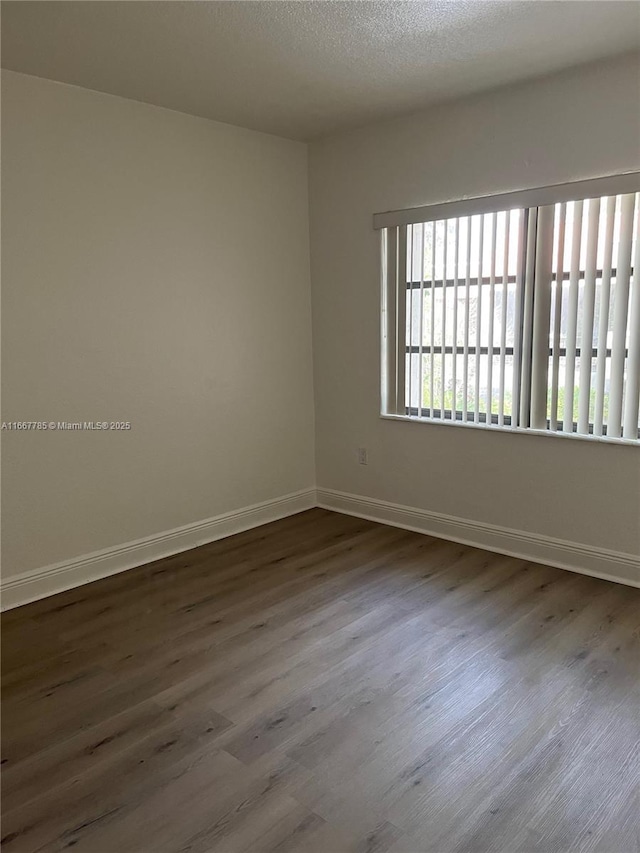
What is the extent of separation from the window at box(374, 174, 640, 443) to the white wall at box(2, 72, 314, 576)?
0.79 m

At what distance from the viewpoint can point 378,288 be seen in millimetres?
4031

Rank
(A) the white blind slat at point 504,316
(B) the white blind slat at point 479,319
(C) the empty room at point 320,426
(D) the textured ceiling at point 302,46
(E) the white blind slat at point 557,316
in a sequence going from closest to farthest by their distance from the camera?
1. (C) the empty room at point 320,426
2. (D) the textured ceiling at point 302,46
3. (E) the white blind slat at point 557,316
4. (A) the white blind slat at point 504,316
5. (B) the white blind slat at point 479,319

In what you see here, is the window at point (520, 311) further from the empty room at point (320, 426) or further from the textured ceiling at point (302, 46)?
the textured ceiling at point (302, 46)

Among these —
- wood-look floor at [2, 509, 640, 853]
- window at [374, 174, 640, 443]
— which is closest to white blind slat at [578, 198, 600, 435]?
window at [374, 174, 640, 443]

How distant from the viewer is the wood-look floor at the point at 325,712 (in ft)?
5.70

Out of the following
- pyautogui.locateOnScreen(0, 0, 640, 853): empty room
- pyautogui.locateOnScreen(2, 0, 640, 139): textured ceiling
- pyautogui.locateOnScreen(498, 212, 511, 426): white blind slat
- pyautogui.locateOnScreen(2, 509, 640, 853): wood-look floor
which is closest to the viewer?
pyautogui.locateOnScreen(2, 509, 640, 853): wood-look floor

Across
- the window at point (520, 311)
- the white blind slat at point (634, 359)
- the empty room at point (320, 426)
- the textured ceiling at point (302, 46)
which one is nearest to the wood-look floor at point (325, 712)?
the empty room at point (320, 426)

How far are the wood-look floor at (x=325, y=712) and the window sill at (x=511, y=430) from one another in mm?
732

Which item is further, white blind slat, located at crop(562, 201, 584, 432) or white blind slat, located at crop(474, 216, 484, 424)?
white blind slat, located at crop(474, 216, 484, 424)

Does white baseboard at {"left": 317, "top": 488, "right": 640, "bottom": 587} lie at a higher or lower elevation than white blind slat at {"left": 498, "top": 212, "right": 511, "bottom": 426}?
lower

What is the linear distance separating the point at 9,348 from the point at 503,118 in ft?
9.08

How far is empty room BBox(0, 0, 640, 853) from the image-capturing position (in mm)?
1953

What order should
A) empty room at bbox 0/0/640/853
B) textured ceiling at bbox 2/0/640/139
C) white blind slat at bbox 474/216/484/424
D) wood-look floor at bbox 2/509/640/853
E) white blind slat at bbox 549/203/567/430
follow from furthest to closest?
1. white blind slat at bbox 474/216/484/424
2. white blind slat at bbox 549/203/567/430
3. textured ceiling at bbox 2/0/640/139
4. empty room at bbox 0/0/640/853
5. wood-look floor at bbox 2/509/640/853

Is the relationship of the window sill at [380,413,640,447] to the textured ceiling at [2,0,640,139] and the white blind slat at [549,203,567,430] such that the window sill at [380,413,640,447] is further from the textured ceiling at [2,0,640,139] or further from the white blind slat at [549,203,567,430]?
the textured ceiling at [2,0,640,139]
